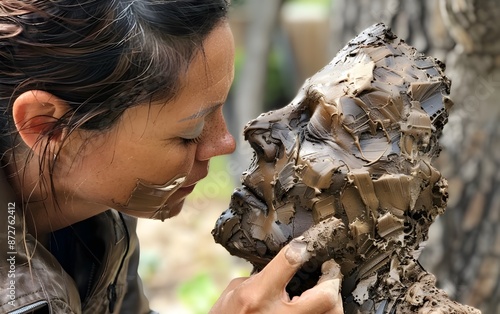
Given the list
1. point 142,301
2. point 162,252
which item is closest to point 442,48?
point 142,301

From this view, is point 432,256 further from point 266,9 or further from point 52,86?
point 266,9

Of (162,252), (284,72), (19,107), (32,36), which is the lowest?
(162,252)

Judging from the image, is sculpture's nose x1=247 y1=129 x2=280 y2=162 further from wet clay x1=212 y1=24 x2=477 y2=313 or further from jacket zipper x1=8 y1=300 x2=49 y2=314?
jacket zipper x1=8 y1=300 x2=49 y2=314

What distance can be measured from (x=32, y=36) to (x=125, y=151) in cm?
23

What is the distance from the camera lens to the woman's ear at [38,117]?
1.19 meters

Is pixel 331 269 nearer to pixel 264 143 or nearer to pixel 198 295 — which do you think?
pixel 264 143

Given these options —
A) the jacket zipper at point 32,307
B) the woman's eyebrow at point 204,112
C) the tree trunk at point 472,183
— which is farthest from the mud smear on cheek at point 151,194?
the tree trunk at point 472,183

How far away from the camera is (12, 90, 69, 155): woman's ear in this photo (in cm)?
119

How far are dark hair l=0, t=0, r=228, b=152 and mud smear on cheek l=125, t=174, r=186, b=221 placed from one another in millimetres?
136

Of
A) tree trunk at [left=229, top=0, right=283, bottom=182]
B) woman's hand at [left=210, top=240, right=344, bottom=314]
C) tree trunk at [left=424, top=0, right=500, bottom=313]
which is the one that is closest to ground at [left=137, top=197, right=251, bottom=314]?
tree trunk at [left=229, top=0, right=283, bottom=182]

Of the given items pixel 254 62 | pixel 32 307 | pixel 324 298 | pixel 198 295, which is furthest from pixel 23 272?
pixel 254 62

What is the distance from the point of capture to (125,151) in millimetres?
1257

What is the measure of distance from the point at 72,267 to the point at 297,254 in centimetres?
58

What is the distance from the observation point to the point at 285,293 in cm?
119
